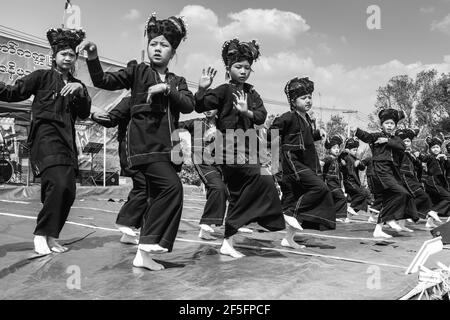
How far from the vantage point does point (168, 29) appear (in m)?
3.62

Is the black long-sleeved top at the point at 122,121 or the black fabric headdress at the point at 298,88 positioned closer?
the black long-sleeved top at the point at 122,121

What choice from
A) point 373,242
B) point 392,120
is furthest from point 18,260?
point 392,120

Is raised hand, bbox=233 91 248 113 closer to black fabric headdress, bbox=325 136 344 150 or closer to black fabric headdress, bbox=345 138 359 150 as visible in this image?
black fabric headdress, bbox=325 136 344 150

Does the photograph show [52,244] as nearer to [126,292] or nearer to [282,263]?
[126,292]

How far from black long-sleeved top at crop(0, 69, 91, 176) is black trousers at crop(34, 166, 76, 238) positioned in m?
0.09

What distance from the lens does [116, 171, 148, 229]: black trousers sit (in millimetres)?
4609

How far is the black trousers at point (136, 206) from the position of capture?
461 cm

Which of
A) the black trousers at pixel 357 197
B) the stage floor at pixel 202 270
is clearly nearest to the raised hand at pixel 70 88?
the stage floor at pixel 202 270

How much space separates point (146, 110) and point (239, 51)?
1.28 meters

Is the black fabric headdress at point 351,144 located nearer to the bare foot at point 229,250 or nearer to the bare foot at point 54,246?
the bare foot at point 229,250

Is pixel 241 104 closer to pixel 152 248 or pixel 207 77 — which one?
pixel 207 77

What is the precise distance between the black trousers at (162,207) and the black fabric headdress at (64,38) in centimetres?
143

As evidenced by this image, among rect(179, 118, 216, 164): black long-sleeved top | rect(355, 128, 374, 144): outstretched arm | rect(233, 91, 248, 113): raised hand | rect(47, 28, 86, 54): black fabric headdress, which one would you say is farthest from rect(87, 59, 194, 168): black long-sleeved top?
rect(355, 128, 374, 144): outstretched arm

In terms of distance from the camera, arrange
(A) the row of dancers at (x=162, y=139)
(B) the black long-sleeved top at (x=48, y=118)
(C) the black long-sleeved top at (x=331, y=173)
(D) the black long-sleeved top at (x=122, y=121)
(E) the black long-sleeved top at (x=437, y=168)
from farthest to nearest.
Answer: (C) the black long-sleeved top at (x=331, y=173)
(E) the black long-sleeved top at (x=437, y=168)
(D) the black long-sleeved top at (x=122, y=121)
(B) the black long-sleeved top at (x=48, y=118)
(A) the row of dancers at (x=162, y=139)
